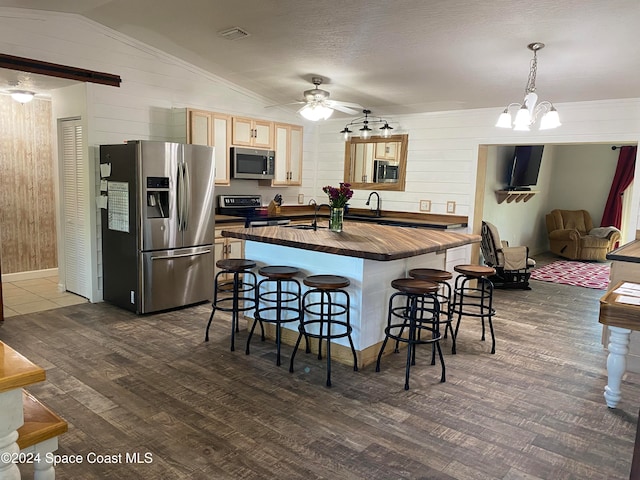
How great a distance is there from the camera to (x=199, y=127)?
17.7ft

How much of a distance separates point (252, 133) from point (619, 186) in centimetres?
739

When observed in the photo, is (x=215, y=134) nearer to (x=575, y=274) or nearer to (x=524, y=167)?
(x=524, y=167)

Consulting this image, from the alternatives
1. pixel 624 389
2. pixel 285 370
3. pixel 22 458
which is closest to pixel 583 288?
pixel 624 389

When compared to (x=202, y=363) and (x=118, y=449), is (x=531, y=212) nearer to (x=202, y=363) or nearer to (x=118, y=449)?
(x=202, y=363)

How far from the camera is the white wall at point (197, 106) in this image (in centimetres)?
446

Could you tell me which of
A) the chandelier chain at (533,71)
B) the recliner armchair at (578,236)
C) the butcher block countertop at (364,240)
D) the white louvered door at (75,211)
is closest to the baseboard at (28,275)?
the white louvered door at (75,211)

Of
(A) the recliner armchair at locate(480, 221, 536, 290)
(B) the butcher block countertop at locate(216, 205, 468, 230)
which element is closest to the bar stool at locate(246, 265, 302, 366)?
(B) the butcher block countertop at locate(216, 205, 468, 230)

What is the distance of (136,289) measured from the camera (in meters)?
4.61

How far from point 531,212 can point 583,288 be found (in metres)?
2.93

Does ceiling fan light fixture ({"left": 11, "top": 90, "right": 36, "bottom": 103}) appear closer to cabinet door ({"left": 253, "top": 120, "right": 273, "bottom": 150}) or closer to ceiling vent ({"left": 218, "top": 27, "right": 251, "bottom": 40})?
ceiling vent ({"left": 218, "top": 27, "right": 251, "bottom": 40})

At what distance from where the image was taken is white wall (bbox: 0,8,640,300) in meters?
4.46

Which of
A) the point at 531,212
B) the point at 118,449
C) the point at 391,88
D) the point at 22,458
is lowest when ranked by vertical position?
the point at 118,449

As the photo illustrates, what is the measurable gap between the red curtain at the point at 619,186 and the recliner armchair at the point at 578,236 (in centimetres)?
34

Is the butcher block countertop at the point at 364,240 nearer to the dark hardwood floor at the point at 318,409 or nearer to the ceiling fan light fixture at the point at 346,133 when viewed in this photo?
the dark hardwood floor at the point at 318,409
